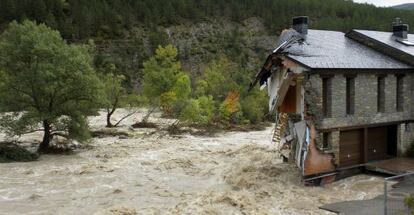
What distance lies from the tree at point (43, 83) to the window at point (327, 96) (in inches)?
598

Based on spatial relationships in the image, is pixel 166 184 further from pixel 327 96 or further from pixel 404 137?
pixel 404 137

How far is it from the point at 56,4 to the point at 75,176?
85155 mm

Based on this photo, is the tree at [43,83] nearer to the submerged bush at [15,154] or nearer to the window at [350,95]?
the submerged bush at [15,154]

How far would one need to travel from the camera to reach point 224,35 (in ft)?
344

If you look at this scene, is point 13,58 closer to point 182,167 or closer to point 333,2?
point 182,167

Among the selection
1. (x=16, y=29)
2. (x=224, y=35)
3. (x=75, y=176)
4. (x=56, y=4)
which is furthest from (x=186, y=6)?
(x=75, y=176)

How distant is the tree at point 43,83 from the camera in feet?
94.3

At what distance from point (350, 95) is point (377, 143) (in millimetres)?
3640

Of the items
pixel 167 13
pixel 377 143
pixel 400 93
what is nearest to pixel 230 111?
pixel 377 143

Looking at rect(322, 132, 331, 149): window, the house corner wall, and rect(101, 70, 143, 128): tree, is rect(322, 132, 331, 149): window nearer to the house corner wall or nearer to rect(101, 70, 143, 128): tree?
the house corner wall

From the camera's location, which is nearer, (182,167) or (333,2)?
(182,167)

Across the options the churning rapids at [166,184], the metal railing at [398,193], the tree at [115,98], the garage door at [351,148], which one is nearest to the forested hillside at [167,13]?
the tree at [115,98]

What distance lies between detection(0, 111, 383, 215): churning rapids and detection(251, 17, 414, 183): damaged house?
1.45 metres

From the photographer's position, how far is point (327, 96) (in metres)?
22.0
